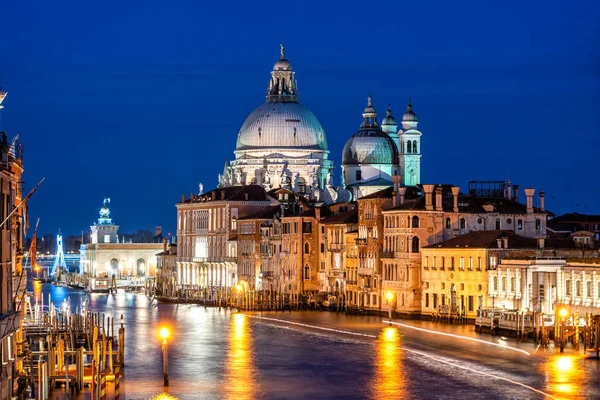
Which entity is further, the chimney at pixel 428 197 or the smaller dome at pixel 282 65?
the smaller dome at pixel 282 65

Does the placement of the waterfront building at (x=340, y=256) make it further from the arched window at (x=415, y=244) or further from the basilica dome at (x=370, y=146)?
the basilica dome at (x=370, y=146)

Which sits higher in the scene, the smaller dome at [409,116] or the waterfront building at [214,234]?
the smaller dome at [409,116]

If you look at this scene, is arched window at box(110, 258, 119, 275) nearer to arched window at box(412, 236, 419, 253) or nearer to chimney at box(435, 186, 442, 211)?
arched window at box(412, 236, 419, 253)

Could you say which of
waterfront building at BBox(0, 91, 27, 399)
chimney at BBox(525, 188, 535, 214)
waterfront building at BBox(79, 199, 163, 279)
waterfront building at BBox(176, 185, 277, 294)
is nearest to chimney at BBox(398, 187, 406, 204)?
chimney at BBox(525, 188, 535, 214)

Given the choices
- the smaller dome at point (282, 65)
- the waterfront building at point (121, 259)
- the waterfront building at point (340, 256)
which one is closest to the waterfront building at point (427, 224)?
the waterfront building at point (340, 256)

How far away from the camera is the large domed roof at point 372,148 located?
4710 inches

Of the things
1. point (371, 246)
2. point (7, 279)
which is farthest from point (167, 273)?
point (7, 279)

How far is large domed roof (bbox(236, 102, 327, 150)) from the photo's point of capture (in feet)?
422

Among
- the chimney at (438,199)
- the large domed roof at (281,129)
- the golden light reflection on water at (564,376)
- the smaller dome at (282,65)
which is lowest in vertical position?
the golden light reflection on water at (564,376)

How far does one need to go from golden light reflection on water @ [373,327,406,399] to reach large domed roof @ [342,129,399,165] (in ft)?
174

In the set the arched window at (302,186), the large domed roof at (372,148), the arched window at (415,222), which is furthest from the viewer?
the arched window at (302,186)

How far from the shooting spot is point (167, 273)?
129 m

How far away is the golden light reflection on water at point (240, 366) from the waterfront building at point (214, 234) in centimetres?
3633

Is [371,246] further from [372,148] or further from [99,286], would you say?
[99,286]
